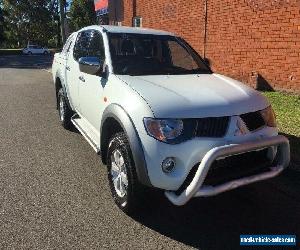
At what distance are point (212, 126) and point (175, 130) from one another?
344 millimetres

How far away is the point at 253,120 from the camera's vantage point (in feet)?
12.6

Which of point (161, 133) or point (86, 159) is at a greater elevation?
point (161, 133)

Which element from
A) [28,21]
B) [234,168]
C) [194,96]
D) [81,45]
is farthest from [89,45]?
[28,21]

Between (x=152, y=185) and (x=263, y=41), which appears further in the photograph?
(x=263, y=41)

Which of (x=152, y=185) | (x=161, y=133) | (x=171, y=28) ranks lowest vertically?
(x=152, y=185)

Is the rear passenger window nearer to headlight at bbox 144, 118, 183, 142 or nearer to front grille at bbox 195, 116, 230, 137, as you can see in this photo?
headlight at bbox 144, 118, 183, 142

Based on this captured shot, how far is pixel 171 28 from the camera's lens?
1538 cm

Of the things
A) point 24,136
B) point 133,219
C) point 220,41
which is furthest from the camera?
point 220,41

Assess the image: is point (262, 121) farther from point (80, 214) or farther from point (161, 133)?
point (80, 214)

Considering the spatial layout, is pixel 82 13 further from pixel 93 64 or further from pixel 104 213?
pixel 104 213

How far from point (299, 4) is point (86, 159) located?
6.34m

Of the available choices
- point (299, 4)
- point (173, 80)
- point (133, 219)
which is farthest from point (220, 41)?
point (133, 219)

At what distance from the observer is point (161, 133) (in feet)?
11.5

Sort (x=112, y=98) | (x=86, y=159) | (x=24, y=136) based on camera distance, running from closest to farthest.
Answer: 1. (x=112, y=98)
2. (x=86, y=159)
3. (x=24, y=136)
